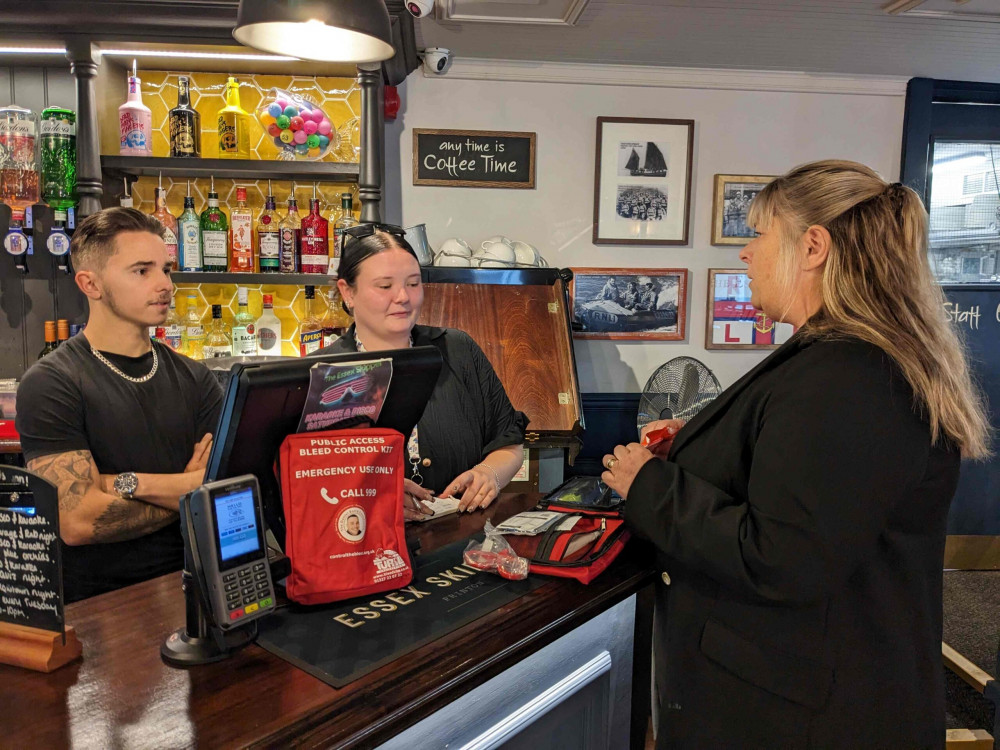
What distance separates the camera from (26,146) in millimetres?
3119

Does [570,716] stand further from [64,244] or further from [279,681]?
[64,244]

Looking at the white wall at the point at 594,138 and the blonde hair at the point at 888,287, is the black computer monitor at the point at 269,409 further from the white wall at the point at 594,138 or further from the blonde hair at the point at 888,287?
the white wall at the point at 594,138

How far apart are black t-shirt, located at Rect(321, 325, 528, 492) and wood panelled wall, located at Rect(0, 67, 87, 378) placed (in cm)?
192

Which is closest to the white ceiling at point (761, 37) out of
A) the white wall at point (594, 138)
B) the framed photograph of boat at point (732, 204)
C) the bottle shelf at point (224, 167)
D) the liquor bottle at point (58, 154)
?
the white wall at point (594, 138)

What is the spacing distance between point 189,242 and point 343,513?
2428 mm

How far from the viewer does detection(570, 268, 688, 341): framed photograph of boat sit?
4.00m

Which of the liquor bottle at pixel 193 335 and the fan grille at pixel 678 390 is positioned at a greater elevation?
the liquor bottle at pixel 193 335

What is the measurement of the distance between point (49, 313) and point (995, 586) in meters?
5.03

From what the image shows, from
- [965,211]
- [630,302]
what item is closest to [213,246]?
[630,302]

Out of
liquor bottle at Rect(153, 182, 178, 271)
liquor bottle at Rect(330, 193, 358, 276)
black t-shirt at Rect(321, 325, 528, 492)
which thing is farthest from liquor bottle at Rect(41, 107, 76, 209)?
black t-shirt at Rect(321, 325, 528, 492)

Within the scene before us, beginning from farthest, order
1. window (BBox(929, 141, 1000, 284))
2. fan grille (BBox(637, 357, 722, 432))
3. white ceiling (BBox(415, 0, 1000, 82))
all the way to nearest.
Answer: window (BBox(929, 141, 1000, 284)), fan grille (BBox(637, 357, 722, 432)), white ceiling (BBox(415, 0, 1000, 82))

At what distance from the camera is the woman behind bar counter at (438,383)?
1.93 m

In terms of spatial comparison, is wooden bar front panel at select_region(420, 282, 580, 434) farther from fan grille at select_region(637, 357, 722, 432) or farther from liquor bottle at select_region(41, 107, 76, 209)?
liquor bottle at select_region(41, 107, 76, 209)

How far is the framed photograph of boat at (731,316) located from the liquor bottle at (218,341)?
2.50 m
